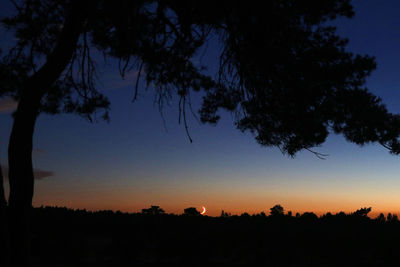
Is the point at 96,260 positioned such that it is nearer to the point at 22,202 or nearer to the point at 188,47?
the point at 22,202

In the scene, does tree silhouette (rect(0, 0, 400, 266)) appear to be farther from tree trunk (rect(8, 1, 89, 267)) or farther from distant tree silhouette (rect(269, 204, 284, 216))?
distant tree silhouette (rect(269, 204, 284, 216))

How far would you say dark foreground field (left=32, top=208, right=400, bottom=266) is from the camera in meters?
9.70

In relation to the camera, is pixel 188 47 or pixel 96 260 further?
pixel 188 47

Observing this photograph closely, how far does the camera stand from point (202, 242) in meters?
11.0

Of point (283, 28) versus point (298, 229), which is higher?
point (283, 28)

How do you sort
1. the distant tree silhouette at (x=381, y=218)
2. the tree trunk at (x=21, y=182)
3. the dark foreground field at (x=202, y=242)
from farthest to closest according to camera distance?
the distant tree silhouette at (x=381, y=218), the dark foreground field at (x=202, y=242), the tree trunk at (x=21, y=182)

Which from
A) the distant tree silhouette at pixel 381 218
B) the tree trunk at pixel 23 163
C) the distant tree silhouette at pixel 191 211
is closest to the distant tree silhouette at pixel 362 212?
the distant tree silhouette at pixel 381 218

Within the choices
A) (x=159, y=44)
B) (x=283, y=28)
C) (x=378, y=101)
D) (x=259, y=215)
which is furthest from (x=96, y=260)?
(x=259, y=215)

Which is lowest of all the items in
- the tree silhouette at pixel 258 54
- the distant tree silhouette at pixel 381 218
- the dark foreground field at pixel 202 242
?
the dark foreground field at pixel 202 242

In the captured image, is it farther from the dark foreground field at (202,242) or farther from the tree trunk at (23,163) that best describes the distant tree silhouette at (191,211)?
the tree trunk at (23,163)

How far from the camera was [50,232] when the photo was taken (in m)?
11.9

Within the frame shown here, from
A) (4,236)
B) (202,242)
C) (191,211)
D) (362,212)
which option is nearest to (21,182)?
(4,236)

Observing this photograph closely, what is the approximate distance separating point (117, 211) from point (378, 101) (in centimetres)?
1092

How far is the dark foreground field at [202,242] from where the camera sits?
970 centimetres
